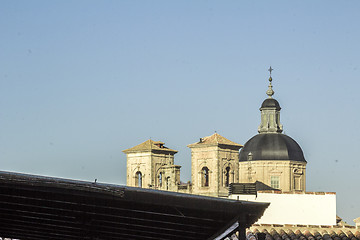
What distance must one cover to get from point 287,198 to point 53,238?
2525 cm

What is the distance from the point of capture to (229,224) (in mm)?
10016

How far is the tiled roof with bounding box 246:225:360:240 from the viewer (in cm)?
2512

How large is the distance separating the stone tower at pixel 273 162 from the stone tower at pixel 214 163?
1246 mm

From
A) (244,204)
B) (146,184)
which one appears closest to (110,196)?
(244,204)

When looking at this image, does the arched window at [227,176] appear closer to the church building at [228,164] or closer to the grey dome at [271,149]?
the church building at [228,164]

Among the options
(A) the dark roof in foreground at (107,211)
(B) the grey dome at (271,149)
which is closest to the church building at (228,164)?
(B) the grey dome at (271,149)

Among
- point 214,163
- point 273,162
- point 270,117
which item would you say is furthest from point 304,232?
point 270,117

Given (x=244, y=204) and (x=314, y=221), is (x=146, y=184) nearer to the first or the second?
(x=314, y=221)

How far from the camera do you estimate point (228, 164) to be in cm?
7956

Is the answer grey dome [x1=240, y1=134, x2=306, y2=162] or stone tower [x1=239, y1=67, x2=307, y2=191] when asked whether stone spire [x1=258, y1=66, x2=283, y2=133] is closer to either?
stone tower [x1=239, y1=67, x2=307, y2=191]

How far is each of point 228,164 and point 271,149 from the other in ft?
15.4

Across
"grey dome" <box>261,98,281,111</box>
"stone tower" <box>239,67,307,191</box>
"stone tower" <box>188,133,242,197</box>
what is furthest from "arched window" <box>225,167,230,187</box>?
"grey dome" <box>261,98,281,111</box>

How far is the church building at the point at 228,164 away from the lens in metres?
78.8

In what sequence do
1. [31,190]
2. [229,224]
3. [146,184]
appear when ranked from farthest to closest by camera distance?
[146,184]
[229,224]
[31,190]
